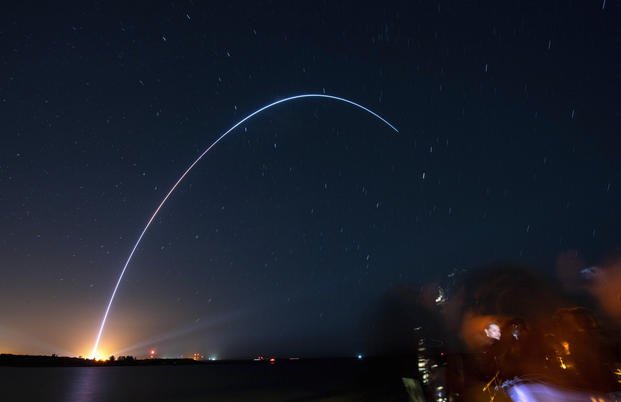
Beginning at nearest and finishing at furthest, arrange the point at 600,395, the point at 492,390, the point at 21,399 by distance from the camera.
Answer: the point at 600,395, the point at 492,390, the point at 21,399

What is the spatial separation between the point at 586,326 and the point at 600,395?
5.30 m

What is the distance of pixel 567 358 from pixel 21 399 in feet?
306

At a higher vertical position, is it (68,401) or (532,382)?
(68,401)

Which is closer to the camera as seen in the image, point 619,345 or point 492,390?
point 492,390

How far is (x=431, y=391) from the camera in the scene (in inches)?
459

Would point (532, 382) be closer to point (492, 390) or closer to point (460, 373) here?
point (492, 390)

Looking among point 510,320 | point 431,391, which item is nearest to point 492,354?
point 510,320

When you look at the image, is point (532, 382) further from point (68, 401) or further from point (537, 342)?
point (68, 401)

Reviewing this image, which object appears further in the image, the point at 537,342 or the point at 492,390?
the point at 537,342

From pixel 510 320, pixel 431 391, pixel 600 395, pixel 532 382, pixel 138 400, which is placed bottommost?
pixel 600 395

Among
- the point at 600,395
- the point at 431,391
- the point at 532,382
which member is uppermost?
the point at 431,391

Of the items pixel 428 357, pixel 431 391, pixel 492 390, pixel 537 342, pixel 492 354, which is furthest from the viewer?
pixel 428 357

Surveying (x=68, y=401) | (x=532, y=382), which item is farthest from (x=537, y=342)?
(x=68, y=401)

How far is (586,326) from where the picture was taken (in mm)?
9625
